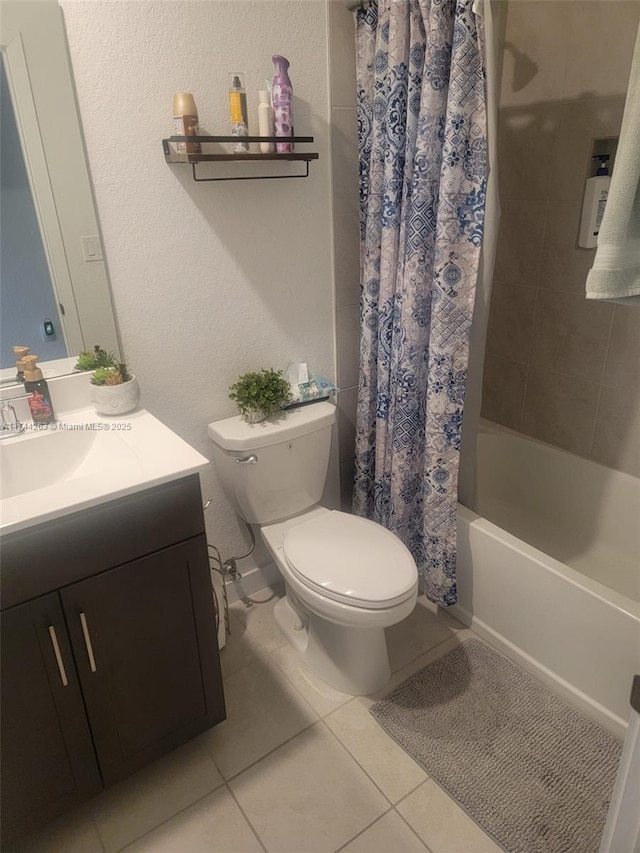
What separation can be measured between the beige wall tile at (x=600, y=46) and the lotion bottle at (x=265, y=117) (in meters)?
1.09

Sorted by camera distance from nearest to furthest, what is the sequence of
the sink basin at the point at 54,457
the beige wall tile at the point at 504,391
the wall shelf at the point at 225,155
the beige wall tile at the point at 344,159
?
the sink basin at the point at 54,457 → the wall shelf at the point at 225,155 → the beige wall tile at the point at 344,159 → the beige wall tile at the point at 504,391

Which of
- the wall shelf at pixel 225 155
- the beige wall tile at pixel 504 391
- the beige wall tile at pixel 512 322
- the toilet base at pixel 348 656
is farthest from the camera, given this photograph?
the beige wall tile at pixel 504 391

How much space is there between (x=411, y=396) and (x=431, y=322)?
251mm

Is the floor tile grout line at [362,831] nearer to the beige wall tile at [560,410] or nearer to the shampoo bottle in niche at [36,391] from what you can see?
the shampoo bottle in niche at [36,391]

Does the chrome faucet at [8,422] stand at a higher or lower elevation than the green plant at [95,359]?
lower

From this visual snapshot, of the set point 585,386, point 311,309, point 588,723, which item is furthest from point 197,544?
point 585,386

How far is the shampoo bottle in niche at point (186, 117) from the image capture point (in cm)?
142

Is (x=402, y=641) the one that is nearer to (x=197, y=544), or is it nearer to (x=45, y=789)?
(x=197, y=544)

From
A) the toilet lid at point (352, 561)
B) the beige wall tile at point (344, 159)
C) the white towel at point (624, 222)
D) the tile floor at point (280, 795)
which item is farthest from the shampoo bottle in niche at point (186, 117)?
the tile floor at point (280, 795)

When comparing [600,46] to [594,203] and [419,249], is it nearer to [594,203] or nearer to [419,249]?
[594,203]

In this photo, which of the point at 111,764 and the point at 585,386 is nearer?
the point at 111,764

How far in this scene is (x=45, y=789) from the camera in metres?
1.24

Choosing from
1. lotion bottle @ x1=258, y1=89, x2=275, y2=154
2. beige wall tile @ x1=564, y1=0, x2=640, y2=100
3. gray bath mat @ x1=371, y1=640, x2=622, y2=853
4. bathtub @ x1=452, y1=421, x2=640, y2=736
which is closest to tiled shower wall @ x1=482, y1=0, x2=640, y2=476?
beige wall tile @ x1=564, y1=0, x2=640, y2=100

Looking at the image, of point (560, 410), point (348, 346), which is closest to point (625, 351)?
point (560, 410)
